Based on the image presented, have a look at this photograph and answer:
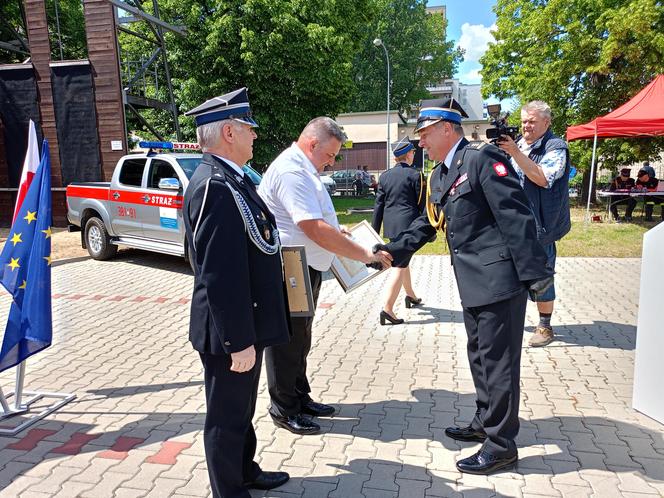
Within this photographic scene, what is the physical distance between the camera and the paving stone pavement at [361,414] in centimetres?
298

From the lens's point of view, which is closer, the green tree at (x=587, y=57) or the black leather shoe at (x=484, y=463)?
the black leather shoe at (x=484, y=463)

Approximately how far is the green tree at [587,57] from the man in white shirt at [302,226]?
671 inches

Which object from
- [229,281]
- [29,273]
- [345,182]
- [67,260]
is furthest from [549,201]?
[345,182]

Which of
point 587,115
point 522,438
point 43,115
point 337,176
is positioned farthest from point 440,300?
point 337,176

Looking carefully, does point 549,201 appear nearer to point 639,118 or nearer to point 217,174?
point 217,174

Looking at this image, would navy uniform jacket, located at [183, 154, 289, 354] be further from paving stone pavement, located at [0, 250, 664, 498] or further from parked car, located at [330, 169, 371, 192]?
parked car, located at [330, 169, 371, 192]

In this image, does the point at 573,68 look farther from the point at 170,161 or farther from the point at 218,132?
the point at 218,132

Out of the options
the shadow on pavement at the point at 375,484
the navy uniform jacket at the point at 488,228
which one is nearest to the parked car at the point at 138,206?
the navy uniform jacket at the point at 488,228

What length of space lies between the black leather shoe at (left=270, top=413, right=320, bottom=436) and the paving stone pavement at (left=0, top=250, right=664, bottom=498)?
0.17 feet

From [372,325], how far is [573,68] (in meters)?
16.5

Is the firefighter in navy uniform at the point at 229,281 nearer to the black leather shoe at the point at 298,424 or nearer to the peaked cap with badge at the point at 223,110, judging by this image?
the peaked cap with badge at the point at 223,110

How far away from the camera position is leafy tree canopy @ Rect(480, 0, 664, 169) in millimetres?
16391

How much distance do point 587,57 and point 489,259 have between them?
18632mm

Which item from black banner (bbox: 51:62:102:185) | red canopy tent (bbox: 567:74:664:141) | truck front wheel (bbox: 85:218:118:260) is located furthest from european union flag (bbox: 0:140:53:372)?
red canopy tent (bbox: 567:74:664:141)
